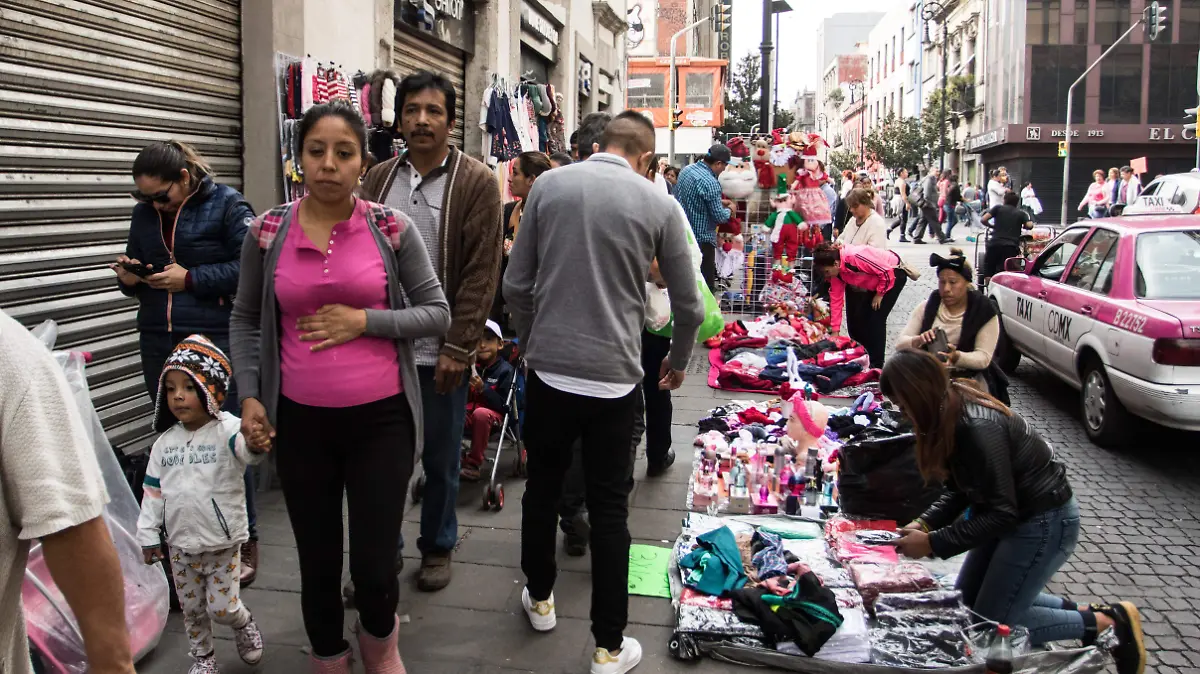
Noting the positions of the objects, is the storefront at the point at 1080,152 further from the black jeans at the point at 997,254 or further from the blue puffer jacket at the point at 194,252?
the blue puffer jacket at the point at 194,252

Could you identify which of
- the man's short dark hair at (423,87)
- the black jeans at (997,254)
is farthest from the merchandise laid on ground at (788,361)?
the man's short dark hair at (423,87)

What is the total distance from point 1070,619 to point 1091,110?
49627 millimetres

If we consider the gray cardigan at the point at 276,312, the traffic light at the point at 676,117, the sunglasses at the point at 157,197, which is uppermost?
the traffic light at the point at 676,117

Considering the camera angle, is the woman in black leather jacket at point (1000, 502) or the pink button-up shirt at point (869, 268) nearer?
the woman in black leather jacket at point (1000, 502)

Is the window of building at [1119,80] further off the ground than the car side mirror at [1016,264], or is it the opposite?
the window of building at [1119,80]

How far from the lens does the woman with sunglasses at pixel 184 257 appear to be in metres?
4.46

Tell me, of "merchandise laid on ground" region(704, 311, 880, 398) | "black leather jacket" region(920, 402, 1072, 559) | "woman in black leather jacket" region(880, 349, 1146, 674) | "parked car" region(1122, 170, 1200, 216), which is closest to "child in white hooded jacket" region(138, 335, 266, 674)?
"woman in black leather jacket" region(880, 349, 1146, 674)

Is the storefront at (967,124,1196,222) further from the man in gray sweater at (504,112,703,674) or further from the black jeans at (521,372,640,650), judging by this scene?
the black jeans at (521,372,640,650)

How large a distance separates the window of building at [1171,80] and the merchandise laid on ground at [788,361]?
4395cm

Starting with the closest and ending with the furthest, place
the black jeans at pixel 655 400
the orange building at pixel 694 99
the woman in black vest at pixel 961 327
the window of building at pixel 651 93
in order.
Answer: the black jeans at pixel 655 400, the woman in black vest at pixel 961 327, the orange building at pixel 694 99, the window of building at pixel 651 93

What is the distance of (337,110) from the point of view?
3.10 metres

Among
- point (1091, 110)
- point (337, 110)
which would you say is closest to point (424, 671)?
point (337, 110)

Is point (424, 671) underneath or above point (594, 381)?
underneath

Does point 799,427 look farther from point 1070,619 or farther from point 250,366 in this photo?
point 250,366
